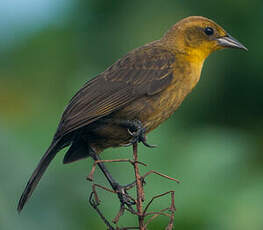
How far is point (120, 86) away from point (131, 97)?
A: 14cm

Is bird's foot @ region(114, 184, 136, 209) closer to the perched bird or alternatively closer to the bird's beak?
the perched bird

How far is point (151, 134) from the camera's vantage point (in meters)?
5.71

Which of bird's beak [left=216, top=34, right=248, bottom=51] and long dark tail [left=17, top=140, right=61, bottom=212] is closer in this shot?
long dark tail [left=17, top=140, right=61, bottom=212]

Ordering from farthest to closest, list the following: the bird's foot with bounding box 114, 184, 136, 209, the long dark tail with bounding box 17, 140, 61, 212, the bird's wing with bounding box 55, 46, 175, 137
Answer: the bird's wing with bounding box 55, 46, 175, 137 < the long dark tail with bounding box 17, 140, 61, 212 < the bird's foot with bounding box 114, 184, 136, 209

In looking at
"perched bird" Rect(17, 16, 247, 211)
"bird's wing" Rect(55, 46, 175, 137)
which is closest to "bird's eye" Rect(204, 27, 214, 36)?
"perched bird" Rect(17, 16, 247, 211)

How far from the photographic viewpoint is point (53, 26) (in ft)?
24.4

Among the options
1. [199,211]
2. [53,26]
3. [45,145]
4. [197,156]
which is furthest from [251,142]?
[53,26]

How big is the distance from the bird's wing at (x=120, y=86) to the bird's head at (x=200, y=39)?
0.56 feet

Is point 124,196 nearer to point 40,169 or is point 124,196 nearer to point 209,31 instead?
point 40,169

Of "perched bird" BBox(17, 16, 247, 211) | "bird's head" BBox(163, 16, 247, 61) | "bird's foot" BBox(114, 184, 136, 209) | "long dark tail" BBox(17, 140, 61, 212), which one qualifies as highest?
"bird's head" BBox(163, 16, 247, 61)

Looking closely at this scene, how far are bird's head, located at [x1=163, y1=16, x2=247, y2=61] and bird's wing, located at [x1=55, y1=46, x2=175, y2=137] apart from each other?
0.56 ft

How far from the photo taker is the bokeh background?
5.13 m

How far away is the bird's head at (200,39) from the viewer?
16.0 feet

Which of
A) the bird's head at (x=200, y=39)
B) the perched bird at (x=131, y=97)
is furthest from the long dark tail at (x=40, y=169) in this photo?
the bird's head at (x=200, y=39)
